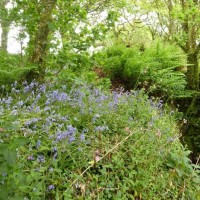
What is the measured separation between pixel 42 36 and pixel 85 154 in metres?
1.88

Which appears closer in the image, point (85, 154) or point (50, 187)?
point (50, 187)

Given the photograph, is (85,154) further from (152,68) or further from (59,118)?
(152,68)

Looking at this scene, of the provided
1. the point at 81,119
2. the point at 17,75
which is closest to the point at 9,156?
the point at 81,119

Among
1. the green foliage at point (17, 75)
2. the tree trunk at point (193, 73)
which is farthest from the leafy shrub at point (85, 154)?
the tree trunk at point (193, 73)

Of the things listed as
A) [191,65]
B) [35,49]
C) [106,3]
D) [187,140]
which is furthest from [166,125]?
[106,3]

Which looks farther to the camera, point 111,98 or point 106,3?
point 106,3

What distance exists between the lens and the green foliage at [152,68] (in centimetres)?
520

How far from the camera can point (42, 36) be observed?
143 inches

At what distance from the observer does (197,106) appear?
17.5 ft

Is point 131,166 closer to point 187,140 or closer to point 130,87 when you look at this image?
point 187,140

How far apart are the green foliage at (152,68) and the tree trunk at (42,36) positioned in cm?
168

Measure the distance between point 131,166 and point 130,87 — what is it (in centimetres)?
326

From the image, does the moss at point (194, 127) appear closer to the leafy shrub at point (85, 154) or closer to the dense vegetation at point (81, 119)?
the dense vegetation at point (81, 119)

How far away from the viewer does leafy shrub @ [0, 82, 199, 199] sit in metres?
1.95
